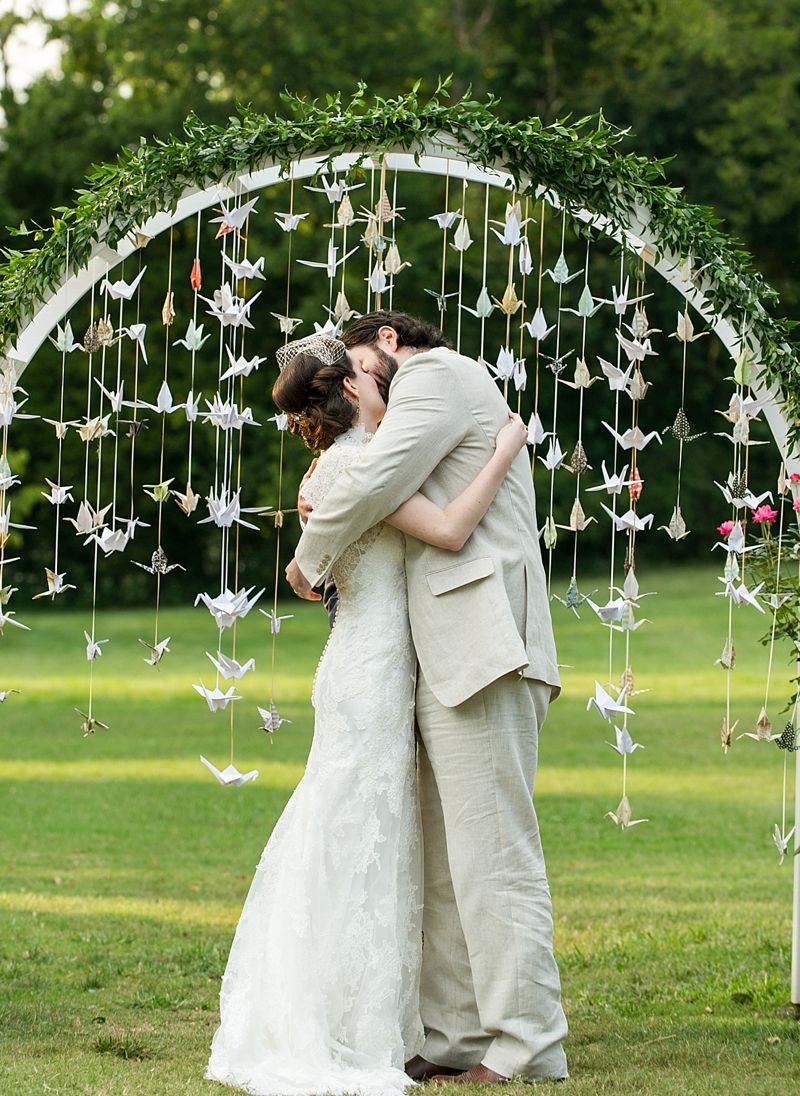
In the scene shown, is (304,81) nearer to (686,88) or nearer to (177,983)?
(686,88)

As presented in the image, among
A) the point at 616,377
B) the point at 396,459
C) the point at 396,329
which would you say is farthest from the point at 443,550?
the point at 616,377

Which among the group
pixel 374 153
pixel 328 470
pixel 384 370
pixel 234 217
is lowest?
pixel 328 470

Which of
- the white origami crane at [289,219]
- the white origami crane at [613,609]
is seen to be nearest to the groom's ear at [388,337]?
the white origami crane at [289,219]

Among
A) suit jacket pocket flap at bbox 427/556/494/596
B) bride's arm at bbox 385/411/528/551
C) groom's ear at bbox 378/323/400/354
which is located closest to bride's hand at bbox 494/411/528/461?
bride's arm at bbox 385/411/528/551

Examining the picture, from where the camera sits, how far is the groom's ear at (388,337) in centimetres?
406

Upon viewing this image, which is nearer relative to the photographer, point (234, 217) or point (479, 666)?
point (479, 666)

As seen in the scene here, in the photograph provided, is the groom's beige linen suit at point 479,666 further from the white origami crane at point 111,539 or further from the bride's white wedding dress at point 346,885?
the white origami crane at point 111,539

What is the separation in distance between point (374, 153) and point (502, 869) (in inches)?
81.5

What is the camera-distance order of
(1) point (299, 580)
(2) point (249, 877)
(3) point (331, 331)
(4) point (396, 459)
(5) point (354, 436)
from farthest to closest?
(2) point (249, 877) → (3) point (331, 331) → (1) point (299, 580) → (5) point (354, 436) → (4) point (396, 459)

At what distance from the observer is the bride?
3.79 meters

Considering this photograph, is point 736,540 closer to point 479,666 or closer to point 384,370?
point 479,666

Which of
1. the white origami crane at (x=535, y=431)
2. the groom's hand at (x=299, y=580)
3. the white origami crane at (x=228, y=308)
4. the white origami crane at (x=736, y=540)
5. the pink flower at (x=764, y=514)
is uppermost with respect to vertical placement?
the white origami crane at (x=228, y=308)

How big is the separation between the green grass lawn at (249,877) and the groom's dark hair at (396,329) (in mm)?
2017

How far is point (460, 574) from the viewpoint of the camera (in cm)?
381
